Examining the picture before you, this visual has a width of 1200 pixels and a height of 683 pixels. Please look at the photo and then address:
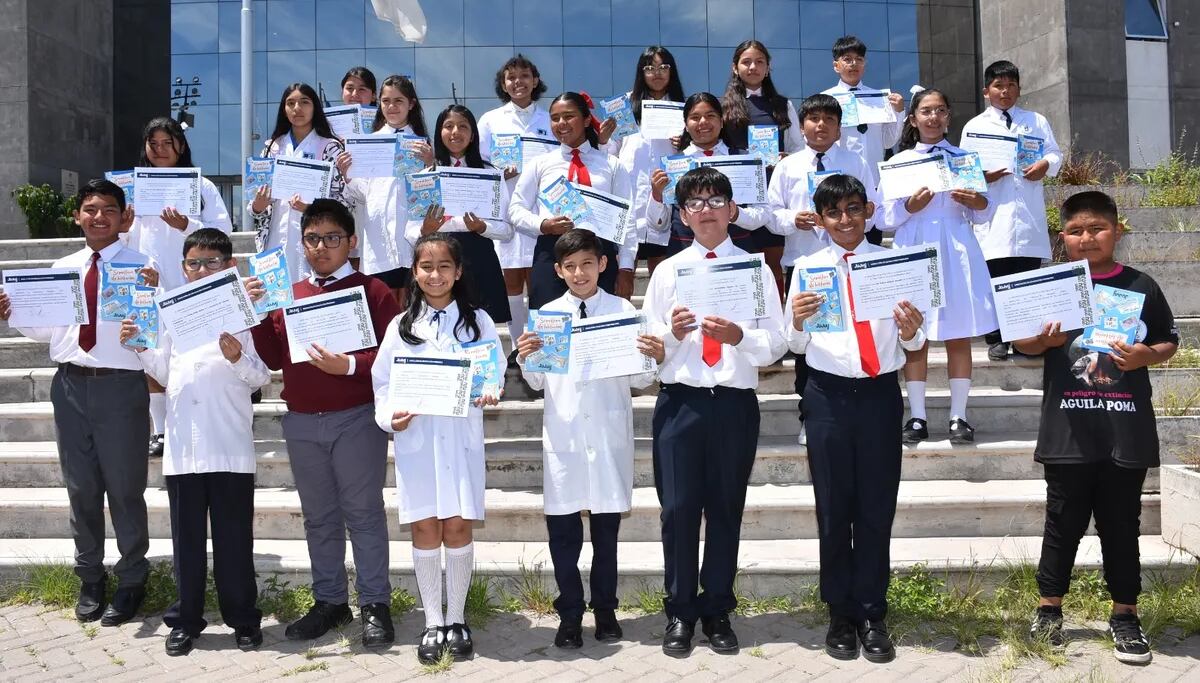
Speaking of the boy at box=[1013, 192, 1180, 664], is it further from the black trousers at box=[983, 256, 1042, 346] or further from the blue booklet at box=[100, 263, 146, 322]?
the blue booklet at box=[100, 263, 146, 322]

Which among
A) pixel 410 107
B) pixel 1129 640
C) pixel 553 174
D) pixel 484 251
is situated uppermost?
pixel 410 107

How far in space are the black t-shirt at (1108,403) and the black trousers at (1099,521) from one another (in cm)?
9

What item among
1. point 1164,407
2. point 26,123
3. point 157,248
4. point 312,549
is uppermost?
point 26,123

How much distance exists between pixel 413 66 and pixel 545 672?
71.9ft

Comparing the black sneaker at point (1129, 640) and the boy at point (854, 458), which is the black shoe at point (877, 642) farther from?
the black sneaker at point (1129, 640)

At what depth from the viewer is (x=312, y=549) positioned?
446 cm

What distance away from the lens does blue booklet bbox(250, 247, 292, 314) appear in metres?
4.18

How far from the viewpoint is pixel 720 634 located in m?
4.17

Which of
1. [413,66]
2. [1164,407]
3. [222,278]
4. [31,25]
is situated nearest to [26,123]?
[31,25]

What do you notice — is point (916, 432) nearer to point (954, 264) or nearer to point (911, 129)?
point (954, 264)

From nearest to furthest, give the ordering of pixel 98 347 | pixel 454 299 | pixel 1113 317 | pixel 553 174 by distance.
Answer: pixel 1113 317 < pixel 454 299 < pixel 98 347 < pixel 553 174

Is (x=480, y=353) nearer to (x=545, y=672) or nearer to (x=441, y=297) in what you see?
(x=441, y=297)

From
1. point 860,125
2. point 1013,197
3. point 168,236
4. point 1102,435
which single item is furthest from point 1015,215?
point 168,236

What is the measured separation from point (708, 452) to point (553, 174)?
216 centimetres
